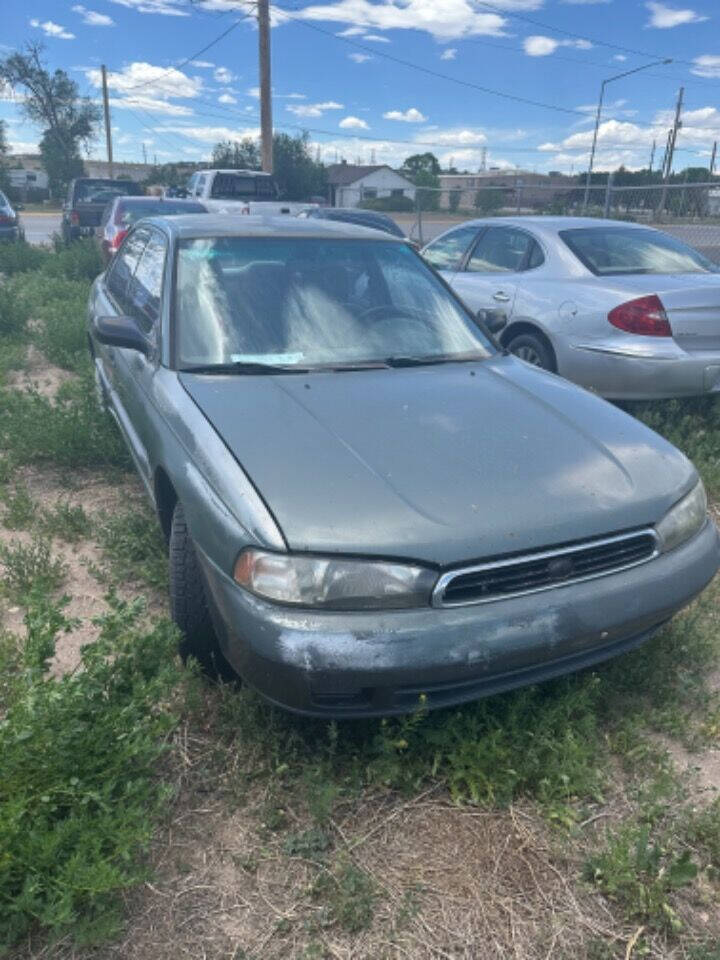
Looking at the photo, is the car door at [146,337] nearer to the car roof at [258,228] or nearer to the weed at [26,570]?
the car roof at [258,228]

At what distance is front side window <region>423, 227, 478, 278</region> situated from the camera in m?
6.93

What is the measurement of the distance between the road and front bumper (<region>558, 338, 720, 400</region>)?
54.4ft

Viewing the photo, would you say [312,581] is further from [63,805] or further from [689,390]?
[689,390]

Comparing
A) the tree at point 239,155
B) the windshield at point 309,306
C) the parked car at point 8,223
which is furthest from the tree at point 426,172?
the windshield at point 309,306

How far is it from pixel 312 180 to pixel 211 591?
107 feet

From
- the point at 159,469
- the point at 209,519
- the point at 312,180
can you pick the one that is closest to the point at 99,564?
the point at 159,469

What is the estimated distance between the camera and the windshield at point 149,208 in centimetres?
1150

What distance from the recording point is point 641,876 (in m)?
2.03

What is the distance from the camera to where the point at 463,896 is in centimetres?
202

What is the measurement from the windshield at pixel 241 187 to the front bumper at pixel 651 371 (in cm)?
1337

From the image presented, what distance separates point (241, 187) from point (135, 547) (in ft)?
50.1

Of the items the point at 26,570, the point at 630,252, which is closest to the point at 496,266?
the point at 630,252

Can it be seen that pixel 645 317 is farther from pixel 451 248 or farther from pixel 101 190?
pixel 101 190

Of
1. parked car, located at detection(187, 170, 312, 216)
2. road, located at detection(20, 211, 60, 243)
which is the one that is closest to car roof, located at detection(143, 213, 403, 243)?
parked car, located at detection(187, 170, 312, 216)
